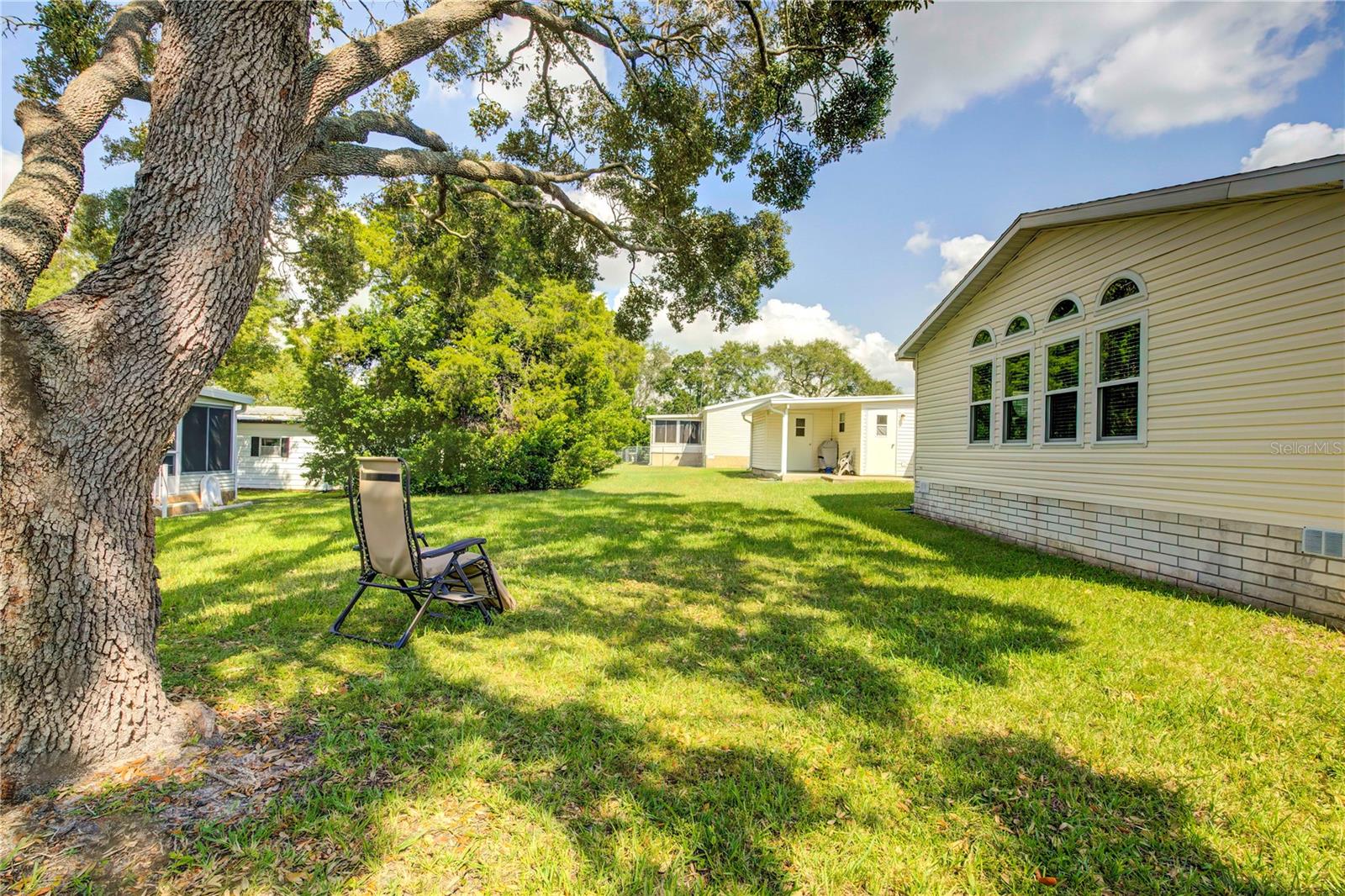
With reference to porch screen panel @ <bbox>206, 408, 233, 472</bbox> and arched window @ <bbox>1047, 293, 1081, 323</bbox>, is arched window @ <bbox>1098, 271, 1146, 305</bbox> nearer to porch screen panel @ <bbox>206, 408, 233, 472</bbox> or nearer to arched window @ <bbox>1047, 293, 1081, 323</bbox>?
arched window @ <bbox>1047, 293, 1081, 323</bbox>

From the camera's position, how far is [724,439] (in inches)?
1187

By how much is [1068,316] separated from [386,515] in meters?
8.17

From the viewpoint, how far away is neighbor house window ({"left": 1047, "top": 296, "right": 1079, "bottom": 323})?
694 centimetres

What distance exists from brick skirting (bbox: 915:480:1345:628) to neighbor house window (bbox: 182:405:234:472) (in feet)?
52.5

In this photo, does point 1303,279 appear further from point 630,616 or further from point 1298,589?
point 630,616

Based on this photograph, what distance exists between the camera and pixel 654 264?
1064 cm

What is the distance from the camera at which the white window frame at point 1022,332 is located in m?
7.79

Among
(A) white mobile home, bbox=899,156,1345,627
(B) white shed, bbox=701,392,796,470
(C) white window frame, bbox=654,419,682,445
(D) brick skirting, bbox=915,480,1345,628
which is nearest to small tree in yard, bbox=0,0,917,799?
(A) white mobile home, bbox=899,156,1345,627

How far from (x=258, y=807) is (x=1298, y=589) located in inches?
284

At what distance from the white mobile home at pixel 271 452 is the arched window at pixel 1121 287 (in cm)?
2427

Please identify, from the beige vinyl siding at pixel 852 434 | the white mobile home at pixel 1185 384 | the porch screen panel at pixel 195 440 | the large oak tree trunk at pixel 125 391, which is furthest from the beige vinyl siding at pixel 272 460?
the white mobile home at pixel 1185 384

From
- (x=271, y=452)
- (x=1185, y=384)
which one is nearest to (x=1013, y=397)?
(x=1185, y=384)

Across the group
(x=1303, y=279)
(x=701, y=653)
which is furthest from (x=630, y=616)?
(x=1303, y=279)

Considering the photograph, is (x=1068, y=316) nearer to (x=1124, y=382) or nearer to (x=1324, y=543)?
(x=1124, y=382)
